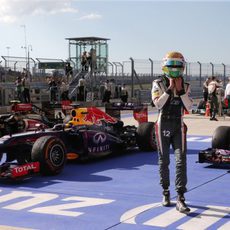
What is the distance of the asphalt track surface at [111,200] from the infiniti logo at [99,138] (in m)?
0.52

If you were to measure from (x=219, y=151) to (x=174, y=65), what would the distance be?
3.25m

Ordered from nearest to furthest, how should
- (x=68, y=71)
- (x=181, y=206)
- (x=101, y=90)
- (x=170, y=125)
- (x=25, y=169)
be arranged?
1. (x=181, y=206)
2. (x=170, y=125)
3. (x=25, y=169)
4. (x=101, y=90)
5. (x=68, y=71)

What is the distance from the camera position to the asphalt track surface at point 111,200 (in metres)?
5.54

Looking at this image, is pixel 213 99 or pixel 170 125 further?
pixel 213 99

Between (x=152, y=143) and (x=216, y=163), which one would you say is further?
(x=152, y=143)

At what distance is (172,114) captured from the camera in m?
6.12

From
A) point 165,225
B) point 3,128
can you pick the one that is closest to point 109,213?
point 165,225

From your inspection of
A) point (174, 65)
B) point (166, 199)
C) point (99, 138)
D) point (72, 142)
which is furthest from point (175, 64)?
point (99, 138)

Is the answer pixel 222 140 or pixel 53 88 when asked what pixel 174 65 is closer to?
pixel 222 140

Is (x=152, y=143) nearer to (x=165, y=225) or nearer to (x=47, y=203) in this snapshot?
(x=47, y=203)

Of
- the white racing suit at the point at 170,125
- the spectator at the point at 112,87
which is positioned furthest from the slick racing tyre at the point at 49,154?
the spectator at the point at 112,87

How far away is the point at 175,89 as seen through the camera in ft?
19.8

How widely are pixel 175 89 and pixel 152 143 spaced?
488 centimetres

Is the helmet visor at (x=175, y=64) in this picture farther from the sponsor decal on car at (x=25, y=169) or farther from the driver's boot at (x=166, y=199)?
the sponsor decal on car at (x=25, y=169)
